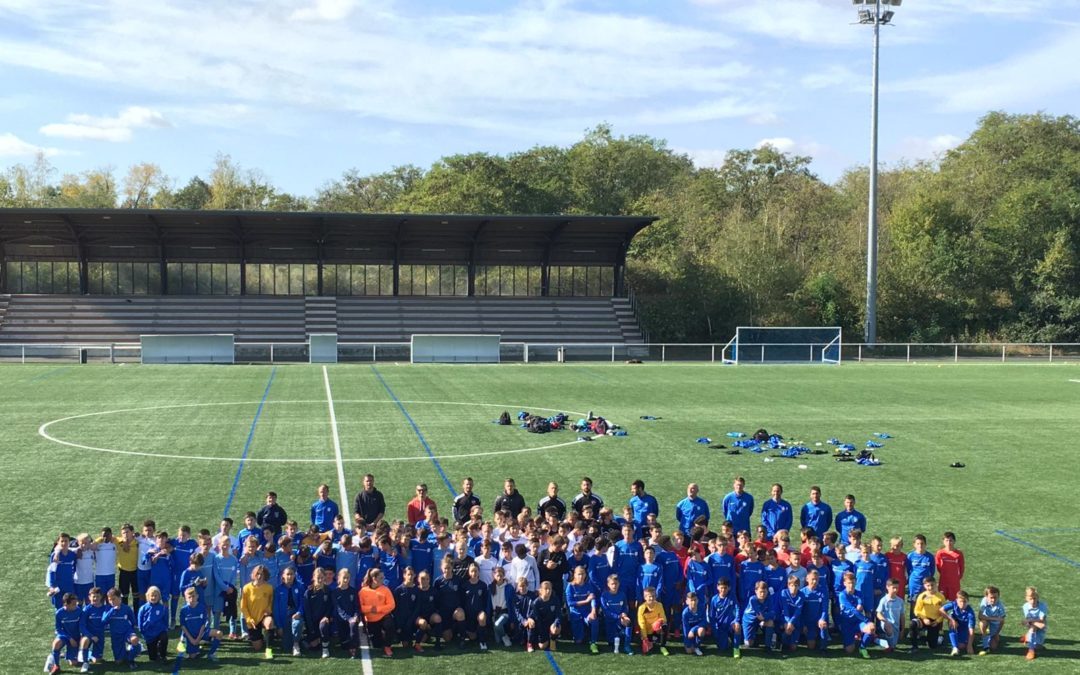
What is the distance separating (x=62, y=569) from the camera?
11469 mm

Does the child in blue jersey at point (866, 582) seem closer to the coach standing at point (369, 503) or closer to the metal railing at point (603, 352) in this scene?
the coach standing at point (369, 503)

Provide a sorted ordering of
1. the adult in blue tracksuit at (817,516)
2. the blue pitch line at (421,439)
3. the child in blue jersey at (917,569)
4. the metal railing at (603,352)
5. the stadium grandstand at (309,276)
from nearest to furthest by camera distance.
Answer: the child in blue jersey at (917,569), the adult in blue tracksuit at (817,516), the blue pitch line at (421,439), the metal railing at (603,352), the stadium grandstand at (309,276)

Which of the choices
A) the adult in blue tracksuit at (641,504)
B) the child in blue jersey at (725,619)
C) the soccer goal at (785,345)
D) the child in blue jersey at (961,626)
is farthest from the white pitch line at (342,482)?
the soccer goal at (785,345)

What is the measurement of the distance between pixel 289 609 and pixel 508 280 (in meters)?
49.8

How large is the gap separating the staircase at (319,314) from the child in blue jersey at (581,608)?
1762 inches


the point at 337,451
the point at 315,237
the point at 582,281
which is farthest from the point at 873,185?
the point at 337,451

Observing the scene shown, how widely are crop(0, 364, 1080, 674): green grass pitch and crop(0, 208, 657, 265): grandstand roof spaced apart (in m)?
16.5

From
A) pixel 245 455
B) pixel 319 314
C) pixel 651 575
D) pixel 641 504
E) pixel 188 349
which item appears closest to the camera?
pixel 651 575

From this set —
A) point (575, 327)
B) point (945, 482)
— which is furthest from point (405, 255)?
point (945, 482)

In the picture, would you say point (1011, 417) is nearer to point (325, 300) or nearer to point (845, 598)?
point (845, 598)

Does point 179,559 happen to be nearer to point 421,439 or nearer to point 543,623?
point 543,623

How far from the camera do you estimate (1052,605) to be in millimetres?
12695

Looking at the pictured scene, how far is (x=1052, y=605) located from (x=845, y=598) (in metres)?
3.27

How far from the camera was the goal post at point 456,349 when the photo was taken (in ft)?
156
